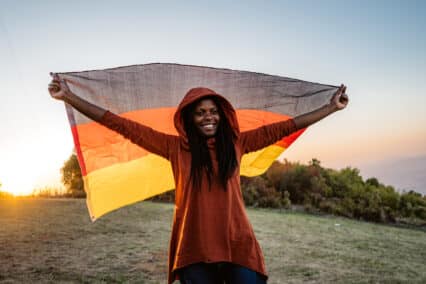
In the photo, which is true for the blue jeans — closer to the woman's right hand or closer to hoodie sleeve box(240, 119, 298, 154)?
hoodie sleeve box(240, 119, 298, 154)

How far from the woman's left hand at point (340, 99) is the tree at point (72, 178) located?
35.5ft

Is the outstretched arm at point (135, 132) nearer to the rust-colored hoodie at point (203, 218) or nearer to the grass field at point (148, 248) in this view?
the rust-colored hoodie at point (203, 218)

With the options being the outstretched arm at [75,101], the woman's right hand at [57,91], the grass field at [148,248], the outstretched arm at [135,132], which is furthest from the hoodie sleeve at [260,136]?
the grass field at [148,248]

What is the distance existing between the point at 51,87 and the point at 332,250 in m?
5.96

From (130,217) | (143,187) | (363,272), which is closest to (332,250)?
(363,272)

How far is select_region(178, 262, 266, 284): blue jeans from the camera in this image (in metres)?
2.34

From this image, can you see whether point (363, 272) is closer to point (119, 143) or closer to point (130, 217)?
point (119, 143)

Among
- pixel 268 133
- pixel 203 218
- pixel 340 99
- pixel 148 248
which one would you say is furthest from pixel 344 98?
pixel 148 248

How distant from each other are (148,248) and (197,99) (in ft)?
15.1

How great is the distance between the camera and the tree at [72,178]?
42.2 feet

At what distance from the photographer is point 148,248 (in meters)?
6.79

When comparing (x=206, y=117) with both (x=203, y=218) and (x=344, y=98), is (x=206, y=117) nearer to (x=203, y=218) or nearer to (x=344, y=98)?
(x=203, y=218)

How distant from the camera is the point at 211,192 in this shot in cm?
241

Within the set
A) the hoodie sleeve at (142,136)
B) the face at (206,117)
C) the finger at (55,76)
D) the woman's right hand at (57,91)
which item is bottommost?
the hoodie sleeve at (142,136)
